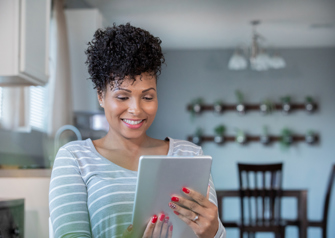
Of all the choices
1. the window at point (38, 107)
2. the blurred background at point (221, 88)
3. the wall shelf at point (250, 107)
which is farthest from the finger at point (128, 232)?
the wall shelf at point (250, 107)

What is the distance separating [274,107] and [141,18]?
2095 millimetres

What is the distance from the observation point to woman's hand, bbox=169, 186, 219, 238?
0.94 meters

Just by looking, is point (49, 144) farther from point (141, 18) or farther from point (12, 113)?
point (141, 18)

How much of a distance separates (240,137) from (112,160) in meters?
4.14

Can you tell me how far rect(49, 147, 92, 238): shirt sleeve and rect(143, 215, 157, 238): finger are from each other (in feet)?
0.51

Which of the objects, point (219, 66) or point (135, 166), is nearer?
point (135, 166)

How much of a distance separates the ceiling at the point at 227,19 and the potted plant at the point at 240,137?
112 centimetres

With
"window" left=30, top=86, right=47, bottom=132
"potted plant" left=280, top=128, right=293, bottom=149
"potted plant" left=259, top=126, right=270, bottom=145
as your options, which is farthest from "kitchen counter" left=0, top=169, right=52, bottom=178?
"potted plant" left=280, top=128, right=293, bottom=149

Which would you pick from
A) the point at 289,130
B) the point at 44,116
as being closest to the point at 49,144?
the point at 44,116

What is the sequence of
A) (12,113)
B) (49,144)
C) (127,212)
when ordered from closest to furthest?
(127,212) → (12,113) → (49,144)

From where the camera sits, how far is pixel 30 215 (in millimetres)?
1913

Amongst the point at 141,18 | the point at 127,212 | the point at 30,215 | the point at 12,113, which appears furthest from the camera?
the point at 141,18

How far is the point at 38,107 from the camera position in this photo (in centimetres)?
332

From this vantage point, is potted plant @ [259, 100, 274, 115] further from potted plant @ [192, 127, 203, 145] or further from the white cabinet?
the white cabinet
